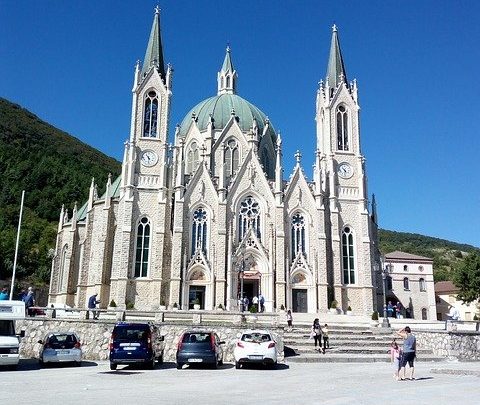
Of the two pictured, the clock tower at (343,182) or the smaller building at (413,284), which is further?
the smaller building at (413,284)

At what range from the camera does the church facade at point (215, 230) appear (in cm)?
4297

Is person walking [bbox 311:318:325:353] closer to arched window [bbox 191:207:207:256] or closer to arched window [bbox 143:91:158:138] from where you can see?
arched window [bbox 191:207:207:256]

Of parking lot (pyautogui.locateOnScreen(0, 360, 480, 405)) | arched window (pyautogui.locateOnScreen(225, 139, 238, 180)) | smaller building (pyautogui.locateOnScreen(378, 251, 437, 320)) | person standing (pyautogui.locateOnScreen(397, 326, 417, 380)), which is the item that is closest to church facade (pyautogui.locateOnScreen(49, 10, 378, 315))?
arched window (pyautogui.locateOnScreen(225, 139, 238, 180))

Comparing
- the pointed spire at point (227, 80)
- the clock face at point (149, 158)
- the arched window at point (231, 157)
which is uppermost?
the pointed spire at point (227, 80)

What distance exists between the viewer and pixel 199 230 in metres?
44.9

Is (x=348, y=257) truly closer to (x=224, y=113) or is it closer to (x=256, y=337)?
(x=224, y=113)

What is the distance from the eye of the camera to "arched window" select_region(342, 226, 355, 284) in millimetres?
46094

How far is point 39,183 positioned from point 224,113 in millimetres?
50607

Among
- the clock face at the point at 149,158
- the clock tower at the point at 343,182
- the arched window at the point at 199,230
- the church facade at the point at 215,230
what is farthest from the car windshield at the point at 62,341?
the clock tower at the point at 343,182

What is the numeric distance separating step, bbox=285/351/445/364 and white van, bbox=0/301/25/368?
11502 millimetres

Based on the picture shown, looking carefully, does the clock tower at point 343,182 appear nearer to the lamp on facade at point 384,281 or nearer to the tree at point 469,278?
the lamp on facade at point 384,281

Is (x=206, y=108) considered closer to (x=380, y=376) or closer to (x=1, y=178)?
(x=380, y=376)

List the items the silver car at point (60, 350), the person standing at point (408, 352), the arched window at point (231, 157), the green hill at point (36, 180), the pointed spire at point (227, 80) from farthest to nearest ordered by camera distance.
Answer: the green hill at point (36, 180), the pointed spire at point (227, 80), the arched window at point (231, 157), the silver car at point (60, 350), the person standing at point (408, 352)

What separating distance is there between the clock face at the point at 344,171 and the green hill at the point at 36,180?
40.1m
